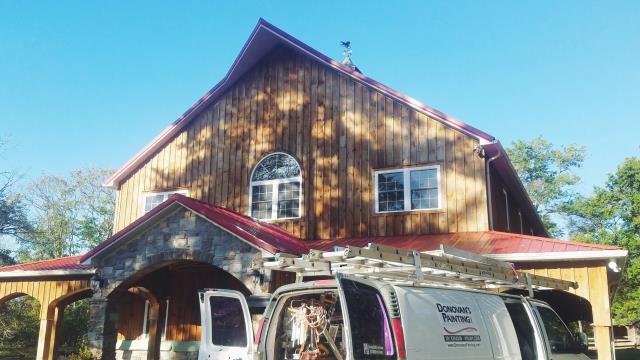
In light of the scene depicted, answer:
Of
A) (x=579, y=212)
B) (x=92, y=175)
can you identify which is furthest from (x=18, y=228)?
(x=579, y=212)

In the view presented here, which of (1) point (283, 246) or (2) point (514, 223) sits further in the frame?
(2) point (514, 223)

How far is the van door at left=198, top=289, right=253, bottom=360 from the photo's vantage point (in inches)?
296

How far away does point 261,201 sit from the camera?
16.6m

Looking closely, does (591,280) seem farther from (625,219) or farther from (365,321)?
(625,219)

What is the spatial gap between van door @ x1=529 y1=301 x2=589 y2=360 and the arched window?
30.2 feet

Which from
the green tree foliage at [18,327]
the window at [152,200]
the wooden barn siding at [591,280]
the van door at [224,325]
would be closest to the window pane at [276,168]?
the window at [152,200]

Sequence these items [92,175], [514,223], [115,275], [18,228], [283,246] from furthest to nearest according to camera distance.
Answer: [92,175]
[18,228]
[514,223]
[115,275]
[283,246]

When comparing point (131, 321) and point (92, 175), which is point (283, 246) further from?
point (92, 175)

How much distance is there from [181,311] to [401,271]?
11.8 meters

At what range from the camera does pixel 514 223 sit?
1925 cm

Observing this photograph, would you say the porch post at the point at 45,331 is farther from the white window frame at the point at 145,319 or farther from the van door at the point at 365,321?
the van door at the point at 365,321

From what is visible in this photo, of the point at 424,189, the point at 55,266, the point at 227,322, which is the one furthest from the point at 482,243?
the point at 55,266

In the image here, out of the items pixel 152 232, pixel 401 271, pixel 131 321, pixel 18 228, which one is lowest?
pixel 131 321

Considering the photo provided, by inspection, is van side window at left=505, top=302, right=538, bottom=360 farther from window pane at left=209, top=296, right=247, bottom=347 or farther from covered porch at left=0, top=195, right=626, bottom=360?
covered porch at left=0, top=195, right=626, bottom=360
